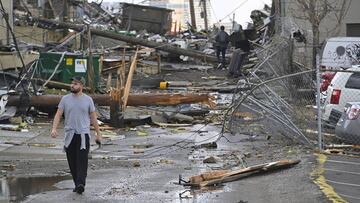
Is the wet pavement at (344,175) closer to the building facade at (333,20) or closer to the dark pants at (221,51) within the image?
the building facade at (333,20)

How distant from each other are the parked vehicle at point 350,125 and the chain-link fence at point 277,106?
1.78ft

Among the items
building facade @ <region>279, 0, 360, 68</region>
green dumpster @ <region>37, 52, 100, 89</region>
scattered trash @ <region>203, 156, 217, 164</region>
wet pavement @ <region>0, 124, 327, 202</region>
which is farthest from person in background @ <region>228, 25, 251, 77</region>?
scattered trash @ <region>203, 156, 217, 164</region>

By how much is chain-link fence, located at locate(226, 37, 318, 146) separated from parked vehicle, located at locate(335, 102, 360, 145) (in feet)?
1.78

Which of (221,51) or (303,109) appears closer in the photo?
(303,109)

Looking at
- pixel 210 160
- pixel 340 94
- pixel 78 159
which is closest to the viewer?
pixel 78 159

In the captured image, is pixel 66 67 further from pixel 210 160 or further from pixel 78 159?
pixel 78 159

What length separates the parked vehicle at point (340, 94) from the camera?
13008mm

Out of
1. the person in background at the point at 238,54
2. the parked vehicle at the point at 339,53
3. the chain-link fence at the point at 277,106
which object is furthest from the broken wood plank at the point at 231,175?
the person in background at the point at 238,54

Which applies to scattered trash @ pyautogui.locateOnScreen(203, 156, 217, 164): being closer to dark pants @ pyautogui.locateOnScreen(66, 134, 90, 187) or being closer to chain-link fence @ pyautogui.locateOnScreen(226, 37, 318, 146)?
chain-link fence @ pyautogui.locateOnScreen(226, 37, 318, 146)

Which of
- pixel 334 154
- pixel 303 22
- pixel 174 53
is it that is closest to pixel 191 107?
pixel 334 154

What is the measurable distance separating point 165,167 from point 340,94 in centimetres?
396

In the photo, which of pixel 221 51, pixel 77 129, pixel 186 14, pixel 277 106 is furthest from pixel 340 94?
pixel 186 14

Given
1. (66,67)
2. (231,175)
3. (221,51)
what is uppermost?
(221,51)

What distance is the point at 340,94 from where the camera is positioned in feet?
43.3
